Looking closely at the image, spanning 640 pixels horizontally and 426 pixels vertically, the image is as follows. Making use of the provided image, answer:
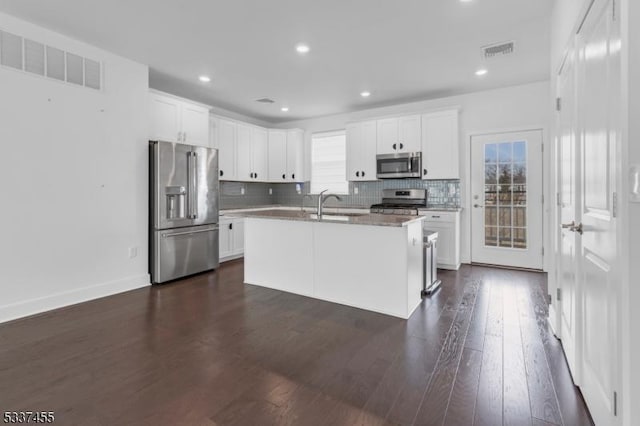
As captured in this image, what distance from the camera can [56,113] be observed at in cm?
324

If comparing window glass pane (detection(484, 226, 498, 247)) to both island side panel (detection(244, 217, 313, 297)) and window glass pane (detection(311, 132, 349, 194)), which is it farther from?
island side panel (detection(244, 217, 313, 297))

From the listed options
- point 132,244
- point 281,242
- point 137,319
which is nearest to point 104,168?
point 132,244

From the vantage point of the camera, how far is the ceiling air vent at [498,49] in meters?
3.50

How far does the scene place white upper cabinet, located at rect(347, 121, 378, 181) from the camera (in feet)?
18.7

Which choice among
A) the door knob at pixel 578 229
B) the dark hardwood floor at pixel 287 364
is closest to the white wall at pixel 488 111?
the dark hardwood floor at pixel 287 364

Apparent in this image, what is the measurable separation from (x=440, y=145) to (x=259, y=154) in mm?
3453

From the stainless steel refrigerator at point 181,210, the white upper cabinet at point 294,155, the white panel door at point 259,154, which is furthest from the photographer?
the white upper cabinet at point 294,155

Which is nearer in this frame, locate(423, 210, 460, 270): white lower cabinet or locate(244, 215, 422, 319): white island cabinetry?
locate(244, 215, 422, 319): white island cabinetry

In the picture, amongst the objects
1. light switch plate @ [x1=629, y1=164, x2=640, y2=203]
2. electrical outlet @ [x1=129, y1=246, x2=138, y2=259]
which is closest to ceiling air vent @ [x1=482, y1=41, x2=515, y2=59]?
light switch plate @ [x1=629, y1=164, x2=640, y2=203]

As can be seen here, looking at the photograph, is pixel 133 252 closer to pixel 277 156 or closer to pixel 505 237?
pixel 277 156

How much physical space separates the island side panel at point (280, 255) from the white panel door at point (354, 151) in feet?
8.55

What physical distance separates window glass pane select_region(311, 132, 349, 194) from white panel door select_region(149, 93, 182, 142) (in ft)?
9.41

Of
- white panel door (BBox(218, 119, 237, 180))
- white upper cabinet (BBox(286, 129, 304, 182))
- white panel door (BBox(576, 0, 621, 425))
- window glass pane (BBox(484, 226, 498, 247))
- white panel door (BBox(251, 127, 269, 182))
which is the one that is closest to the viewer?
white panel door (BBox(576, 0, 621, 425))

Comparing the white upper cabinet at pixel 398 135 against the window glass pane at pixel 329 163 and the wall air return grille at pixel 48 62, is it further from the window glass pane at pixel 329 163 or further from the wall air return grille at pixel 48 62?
the wall air return grille at pixel 48 62
